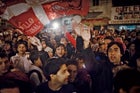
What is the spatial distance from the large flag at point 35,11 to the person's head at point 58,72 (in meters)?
0.70

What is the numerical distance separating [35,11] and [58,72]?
101cm

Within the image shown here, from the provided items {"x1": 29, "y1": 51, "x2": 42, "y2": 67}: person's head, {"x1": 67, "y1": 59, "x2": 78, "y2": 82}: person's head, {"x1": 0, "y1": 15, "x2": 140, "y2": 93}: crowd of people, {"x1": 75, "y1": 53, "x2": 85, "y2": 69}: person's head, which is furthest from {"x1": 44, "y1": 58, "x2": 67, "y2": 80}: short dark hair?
{"x1": 29, "y1": 51, "x2": 42, "y2": 67}: person's head

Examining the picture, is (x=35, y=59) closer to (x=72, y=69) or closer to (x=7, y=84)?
(x=72, y=69)

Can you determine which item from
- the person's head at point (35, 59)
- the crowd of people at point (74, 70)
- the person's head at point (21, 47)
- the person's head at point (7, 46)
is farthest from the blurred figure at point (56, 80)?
the person's head at point (7, 46)

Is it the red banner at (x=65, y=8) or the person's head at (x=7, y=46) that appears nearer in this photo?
the red banner at (x=65, y=8)

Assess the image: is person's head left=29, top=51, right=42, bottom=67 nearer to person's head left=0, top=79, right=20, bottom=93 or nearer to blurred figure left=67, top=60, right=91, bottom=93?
blurred figure left=67, top=60, right=91, bottom=93

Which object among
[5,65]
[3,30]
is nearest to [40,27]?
[5,65]

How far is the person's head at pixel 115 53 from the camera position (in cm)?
415

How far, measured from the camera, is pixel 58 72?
12.5 feet

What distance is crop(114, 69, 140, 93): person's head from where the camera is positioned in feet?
7.41

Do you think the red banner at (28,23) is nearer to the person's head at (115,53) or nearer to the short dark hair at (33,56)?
the short dark hair at (33,56)

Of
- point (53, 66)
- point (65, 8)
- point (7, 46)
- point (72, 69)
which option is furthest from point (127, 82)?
point (7, 46)

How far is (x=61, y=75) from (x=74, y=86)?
0.85 feet

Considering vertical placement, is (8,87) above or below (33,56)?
above
